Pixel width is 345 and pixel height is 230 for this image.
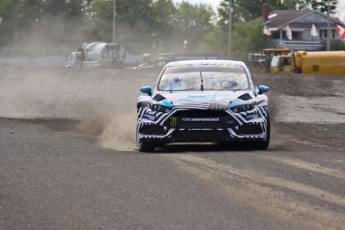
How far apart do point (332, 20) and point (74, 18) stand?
103 ft

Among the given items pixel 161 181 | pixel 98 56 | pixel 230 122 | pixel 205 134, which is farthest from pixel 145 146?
pixel 98 56

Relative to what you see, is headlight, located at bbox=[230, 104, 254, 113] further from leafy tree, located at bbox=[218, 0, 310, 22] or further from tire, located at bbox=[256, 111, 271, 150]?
leafy tree, located at bbox=[218, 0, 310, 22]

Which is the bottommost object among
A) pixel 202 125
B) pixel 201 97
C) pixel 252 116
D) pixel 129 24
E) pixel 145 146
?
pixel 145 146

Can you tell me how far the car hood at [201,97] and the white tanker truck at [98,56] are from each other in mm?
54739

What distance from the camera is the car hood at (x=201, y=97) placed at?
11.9 m

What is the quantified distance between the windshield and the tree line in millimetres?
43418

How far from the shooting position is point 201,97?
12.1 metres

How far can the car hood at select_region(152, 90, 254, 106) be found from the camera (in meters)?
11.9

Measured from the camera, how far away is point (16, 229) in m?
6.36

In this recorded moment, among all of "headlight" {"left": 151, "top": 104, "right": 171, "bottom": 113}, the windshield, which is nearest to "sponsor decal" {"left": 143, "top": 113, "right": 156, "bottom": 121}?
"headlight" {"left": 151, "top": 104, "right": 171, "bottom": 113}

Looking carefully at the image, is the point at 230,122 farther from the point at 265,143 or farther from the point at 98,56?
the point at 98,56

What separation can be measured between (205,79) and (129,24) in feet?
314

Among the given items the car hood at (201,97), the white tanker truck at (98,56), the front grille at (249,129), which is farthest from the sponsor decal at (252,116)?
the white tanker truck at (98,56)

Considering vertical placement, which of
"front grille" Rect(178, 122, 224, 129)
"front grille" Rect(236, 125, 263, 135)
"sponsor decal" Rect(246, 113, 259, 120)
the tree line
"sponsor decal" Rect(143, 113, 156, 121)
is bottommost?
"front grille" Rect(236, 125, 263, 135)
